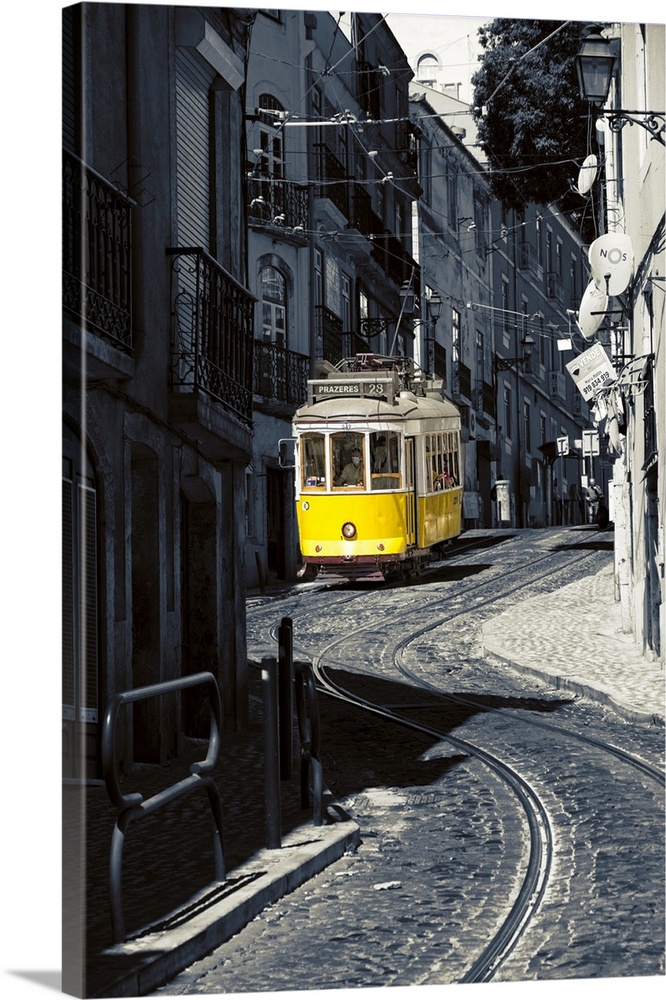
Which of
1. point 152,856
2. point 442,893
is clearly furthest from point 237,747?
point 442,893

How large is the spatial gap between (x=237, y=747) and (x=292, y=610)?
2.05ft

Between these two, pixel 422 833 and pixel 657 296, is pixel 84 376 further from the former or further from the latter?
pixel 657 296

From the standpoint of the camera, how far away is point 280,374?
5.86 metres

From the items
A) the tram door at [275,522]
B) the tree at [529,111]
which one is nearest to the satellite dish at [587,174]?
the tree at [529,111]

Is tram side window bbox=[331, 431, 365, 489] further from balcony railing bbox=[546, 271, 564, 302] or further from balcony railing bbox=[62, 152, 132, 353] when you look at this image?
balcony railing bbox=[546, 271, 564, 302]

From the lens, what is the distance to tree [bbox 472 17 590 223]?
623 centimetres

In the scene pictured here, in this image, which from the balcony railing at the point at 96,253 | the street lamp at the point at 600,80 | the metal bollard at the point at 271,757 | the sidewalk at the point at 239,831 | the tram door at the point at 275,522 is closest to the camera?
the sidewalk at the point at 239,831

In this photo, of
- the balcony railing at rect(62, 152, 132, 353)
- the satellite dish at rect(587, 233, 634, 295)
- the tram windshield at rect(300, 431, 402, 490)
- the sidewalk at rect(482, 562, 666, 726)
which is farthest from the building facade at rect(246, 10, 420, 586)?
the sidewalk at rect(482, 562, 666, 726)

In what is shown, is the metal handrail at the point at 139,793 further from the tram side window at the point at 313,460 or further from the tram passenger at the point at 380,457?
the tram passenger at the point at 380,457

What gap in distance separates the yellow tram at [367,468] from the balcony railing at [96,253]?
2.55ft

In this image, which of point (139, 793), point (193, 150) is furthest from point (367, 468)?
point (139, 793)

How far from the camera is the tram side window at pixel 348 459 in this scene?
224 inches

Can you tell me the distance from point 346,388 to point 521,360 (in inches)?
34.5

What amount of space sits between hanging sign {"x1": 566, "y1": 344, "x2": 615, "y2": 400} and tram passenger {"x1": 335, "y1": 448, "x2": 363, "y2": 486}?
3.48 feet
